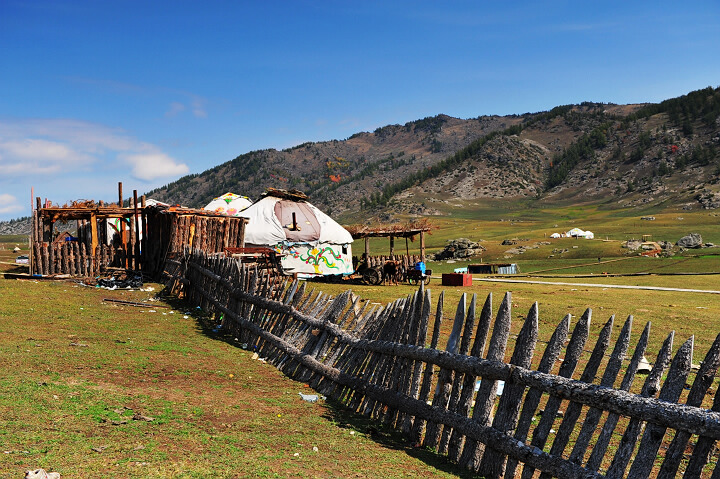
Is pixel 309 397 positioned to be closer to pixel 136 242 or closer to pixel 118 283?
pixel 118 283

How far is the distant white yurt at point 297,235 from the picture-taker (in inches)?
1297

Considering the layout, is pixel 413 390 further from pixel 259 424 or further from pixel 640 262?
pixel 640 262

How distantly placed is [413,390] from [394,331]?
805 mm

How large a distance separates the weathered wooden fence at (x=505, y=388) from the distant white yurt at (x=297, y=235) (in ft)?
75.9

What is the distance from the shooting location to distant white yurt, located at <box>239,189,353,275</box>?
108 feet

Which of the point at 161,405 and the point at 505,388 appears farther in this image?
the point at 161,405

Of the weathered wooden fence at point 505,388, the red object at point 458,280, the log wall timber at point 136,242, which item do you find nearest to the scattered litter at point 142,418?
the weathered wooden fence at point 505,388

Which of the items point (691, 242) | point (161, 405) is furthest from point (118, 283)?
point (691, 242)

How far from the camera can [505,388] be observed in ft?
16.9

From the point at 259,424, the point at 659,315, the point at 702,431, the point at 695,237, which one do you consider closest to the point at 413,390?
the point at 259,424

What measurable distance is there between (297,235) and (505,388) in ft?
95.6

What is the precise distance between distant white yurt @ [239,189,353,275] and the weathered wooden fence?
23.1 metres

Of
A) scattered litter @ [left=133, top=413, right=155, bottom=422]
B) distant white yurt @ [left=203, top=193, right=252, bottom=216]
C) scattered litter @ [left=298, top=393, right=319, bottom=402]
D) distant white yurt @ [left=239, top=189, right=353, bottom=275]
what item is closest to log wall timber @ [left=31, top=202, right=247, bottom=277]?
distant white yurt @ [left=239, top=189, right=353, bottom=275]

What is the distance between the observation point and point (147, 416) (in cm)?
601
